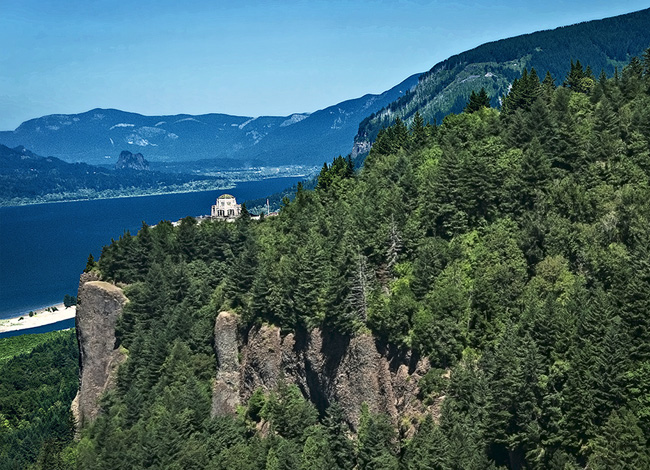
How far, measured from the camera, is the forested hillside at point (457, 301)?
134ft

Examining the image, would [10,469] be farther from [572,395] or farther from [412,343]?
[572,395]

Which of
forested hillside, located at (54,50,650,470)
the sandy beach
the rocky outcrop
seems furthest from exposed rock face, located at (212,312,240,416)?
the sandy beach

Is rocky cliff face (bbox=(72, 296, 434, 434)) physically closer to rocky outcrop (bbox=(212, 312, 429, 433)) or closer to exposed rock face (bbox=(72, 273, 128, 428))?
rocky outcrop (bbox=(212, 312, 429, 433))

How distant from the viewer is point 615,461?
117 feet

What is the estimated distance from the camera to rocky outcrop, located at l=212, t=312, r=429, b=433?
5138 cm

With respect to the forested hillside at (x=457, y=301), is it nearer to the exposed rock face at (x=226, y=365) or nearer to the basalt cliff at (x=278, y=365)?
the basalt cliff at (x=278, y=365)

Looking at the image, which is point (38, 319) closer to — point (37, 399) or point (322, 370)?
point (37, 399)

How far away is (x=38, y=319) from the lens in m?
165

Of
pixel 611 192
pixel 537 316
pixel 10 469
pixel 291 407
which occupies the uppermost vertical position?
pixel 611 192

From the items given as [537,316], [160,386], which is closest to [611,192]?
[537,316]

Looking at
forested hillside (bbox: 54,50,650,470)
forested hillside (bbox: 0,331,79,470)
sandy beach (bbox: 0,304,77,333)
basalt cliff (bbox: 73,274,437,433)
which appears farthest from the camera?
sandy beach (bbox: 0,304,77,333)

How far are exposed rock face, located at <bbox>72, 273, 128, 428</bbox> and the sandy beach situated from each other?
7956 centimetres

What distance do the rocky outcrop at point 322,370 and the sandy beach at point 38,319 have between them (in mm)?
98674

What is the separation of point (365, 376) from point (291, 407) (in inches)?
323
